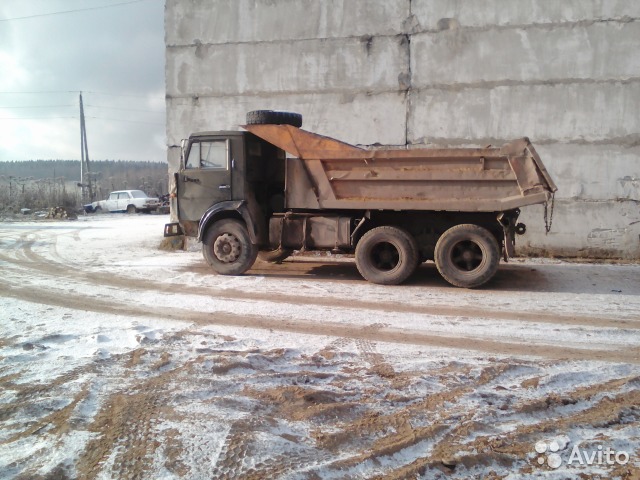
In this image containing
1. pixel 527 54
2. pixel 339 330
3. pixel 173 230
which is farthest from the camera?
pixel 527 54

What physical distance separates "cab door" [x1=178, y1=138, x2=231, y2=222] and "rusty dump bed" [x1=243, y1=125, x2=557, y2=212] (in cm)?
86

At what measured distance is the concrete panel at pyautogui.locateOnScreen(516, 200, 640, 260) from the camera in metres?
11.1

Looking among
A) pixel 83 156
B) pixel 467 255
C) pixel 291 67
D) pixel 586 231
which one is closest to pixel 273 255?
pixel 467 255

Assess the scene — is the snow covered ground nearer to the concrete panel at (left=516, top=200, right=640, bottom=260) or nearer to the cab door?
the cab door

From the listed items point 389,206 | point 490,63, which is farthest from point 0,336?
point 490,63

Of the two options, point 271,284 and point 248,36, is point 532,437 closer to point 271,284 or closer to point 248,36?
point 271,284

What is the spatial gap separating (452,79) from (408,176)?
16.5 ft

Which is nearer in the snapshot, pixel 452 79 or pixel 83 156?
pixel 452 79

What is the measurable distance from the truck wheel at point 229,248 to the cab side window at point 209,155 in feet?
3.71

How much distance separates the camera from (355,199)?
845 centimetres

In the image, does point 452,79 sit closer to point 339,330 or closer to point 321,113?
point 321,113

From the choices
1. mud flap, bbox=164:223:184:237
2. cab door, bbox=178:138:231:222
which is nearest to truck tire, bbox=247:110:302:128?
cab door, bbox=178:138:231:222

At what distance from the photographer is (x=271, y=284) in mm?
8383

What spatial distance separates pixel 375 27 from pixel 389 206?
6.28m
